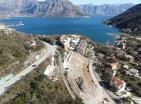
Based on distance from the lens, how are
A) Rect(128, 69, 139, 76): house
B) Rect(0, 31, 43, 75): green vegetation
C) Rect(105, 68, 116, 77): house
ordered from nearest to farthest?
Rect(0, 31, 43, 75): green vegetation → Rect(105, 68, 116, 77): house → Rect(128, 69, 139, 76): house

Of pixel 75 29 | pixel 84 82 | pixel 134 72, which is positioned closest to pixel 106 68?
pixel 134 72

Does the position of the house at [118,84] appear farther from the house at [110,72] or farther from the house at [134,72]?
the house at [134,72]

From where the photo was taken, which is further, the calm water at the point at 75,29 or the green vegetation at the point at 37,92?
the calm water at the point at 75,29

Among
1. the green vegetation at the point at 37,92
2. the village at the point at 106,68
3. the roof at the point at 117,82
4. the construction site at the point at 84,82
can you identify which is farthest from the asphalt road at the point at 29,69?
the roof at the point at 117,82

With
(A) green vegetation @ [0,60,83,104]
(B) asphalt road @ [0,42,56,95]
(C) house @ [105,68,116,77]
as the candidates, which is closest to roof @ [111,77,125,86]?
(C) house @ [105,68,116,77]

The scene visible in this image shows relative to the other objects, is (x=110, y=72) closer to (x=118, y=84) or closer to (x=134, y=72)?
(x=134, y=72)

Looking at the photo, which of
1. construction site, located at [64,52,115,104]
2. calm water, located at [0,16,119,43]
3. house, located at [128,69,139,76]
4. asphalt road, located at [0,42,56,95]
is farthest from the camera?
calm water, located at [0,16,119,43]

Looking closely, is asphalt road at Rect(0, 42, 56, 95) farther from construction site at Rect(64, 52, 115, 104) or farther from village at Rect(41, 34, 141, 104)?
construction site at Rect(64, 52, 115, 104)

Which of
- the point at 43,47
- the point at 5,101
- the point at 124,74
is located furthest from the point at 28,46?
the point at 5,101

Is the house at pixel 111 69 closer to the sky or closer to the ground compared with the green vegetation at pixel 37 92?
closer to the ground
